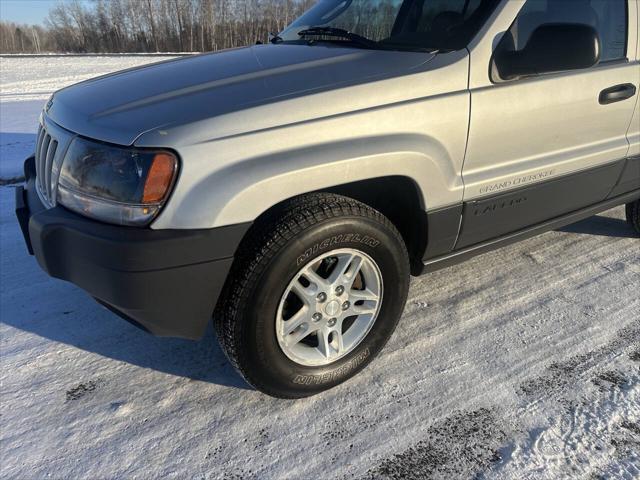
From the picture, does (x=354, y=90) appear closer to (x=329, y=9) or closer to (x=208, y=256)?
(x=208, y=256)

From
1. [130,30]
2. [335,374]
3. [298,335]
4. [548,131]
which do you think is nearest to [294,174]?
[298,335]

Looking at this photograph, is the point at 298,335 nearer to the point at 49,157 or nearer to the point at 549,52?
the point at 49,157

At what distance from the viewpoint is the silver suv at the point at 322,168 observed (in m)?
1.81

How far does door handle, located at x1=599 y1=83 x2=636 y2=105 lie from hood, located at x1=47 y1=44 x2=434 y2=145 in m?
1.17

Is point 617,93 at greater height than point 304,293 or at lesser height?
greater

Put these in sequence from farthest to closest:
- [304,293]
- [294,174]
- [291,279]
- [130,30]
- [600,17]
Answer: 1. [130,30]
2. [600,17]
3. [304,293]
4. [291,279]
5. [294,174]

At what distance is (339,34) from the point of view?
2.81 metres

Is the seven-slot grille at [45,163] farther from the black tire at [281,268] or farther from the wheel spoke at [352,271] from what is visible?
the wheel spoke at [352,271]

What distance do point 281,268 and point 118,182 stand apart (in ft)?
2.22

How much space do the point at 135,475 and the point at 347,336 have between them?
104 cm

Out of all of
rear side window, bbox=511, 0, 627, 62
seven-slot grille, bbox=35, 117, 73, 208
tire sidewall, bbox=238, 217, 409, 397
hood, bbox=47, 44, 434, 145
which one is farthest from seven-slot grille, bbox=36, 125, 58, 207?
rear side window, bbox=511, 0, 627, 62

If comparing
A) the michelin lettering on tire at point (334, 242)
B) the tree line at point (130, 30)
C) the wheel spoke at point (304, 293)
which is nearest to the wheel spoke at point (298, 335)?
the wheel spoke at point (304, 293)

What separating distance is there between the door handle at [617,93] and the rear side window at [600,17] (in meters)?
0.17

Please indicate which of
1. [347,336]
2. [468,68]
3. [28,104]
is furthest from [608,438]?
[28,104]
